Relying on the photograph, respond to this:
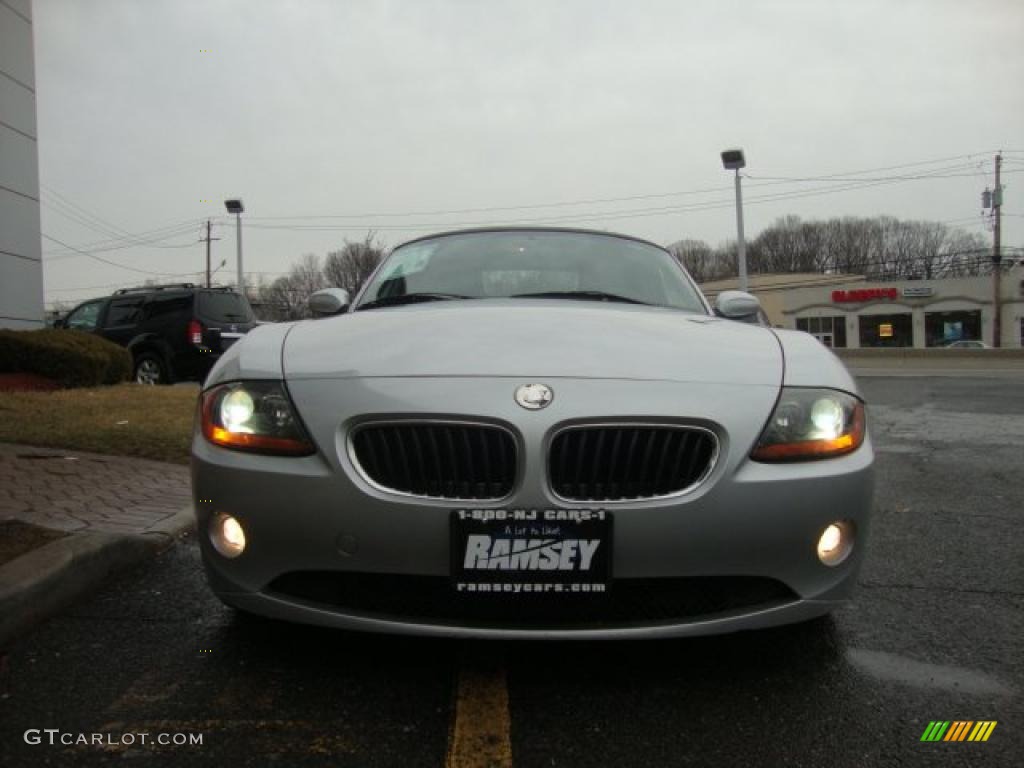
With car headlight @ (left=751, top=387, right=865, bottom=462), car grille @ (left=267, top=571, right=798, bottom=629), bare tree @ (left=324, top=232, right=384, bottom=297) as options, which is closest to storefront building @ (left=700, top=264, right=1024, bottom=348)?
bare tree @ (left=324, top=232, right=384, bottom=297)

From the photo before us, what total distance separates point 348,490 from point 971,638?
2049mm

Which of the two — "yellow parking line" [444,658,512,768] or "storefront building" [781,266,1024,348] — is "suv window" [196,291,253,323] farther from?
"storefront building" [781,266,1024,348]

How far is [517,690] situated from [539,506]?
1.84 feet

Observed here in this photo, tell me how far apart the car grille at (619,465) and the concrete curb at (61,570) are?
1856 millimetres

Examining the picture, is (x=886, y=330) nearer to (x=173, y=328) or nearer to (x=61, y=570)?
(x=173, y=328)

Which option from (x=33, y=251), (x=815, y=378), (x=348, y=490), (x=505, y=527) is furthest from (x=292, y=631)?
(x=33, y=251)

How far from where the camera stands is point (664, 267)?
3756 mm

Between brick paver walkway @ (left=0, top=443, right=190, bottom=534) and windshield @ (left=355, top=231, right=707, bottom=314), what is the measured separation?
1.59 meters

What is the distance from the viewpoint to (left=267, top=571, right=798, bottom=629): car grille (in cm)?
195

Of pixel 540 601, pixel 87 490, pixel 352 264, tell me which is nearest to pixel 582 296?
pixel 540 601

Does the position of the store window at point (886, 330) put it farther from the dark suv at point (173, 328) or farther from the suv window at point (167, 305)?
the suv window at point (167, 305)

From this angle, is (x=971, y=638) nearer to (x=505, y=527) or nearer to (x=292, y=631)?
(x=505, y=527)

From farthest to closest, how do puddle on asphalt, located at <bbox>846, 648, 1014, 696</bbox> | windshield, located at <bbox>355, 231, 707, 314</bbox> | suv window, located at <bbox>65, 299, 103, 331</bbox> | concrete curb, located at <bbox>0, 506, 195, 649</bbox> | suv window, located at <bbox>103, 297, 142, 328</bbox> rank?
1. suv window, located at <bbox>65, 299, 103, 331</bbox>
2. suv window, located at <bbox>103, 297, 142, 328</bbox>
3. windshield, located at <bbox>355, 231, 707, 314</bbox>
4. concrete curb, located at <bbox>0, 506, 195, 649</bbox>
5. puddle on asphalt, located at <bbox>846, 648, 1014, 696</bbox>

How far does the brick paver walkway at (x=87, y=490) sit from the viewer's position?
3658mm
